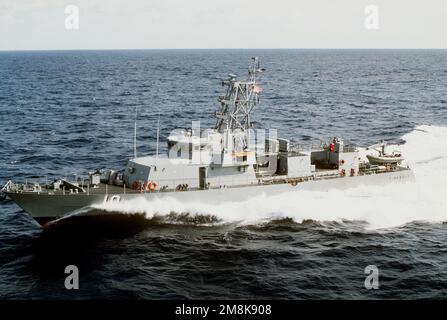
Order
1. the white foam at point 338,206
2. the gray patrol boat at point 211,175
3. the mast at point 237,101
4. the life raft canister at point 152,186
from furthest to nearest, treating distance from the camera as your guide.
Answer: the mast at point 237,101 < the white foam at point 338,206 < the life raft canister at point 152,186 < the gray patrol boat at point 211,175

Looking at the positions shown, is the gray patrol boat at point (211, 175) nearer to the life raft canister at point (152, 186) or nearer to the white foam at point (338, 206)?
the life raft canister at point (152, 186)

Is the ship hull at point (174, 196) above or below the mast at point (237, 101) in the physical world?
below

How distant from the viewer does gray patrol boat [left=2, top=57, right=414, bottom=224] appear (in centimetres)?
2898

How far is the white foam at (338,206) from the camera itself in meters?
30.3

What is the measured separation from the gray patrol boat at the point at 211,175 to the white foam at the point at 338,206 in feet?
1.54

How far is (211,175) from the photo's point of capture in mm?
31391

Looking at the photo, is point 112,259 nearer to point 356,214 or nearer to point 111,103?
point 356,214

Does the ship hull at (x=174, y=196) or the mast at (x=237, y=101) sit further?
the mast at (x=237, y=101)

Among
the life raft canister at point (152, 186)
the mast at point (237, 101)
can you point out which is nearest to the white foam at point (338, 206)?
the life raft canister at point (152, 186)

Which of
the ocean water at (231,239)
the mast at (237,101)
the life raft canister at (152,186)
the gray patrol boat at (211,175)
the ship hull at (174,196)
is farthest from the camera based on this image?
the mast at (237,101)

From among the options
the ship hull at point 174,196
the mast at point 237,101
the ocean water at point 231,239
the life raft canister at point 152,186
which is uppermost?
the mast at point 237,101

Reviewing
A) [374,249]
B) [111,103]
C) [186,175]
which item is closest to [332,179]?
[374,249]

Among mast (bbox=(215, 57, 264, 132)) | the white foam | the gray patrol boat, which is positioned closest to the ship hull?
the gray patrol boat

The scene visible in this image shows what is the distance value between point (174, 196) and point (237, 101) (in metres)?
7.44
